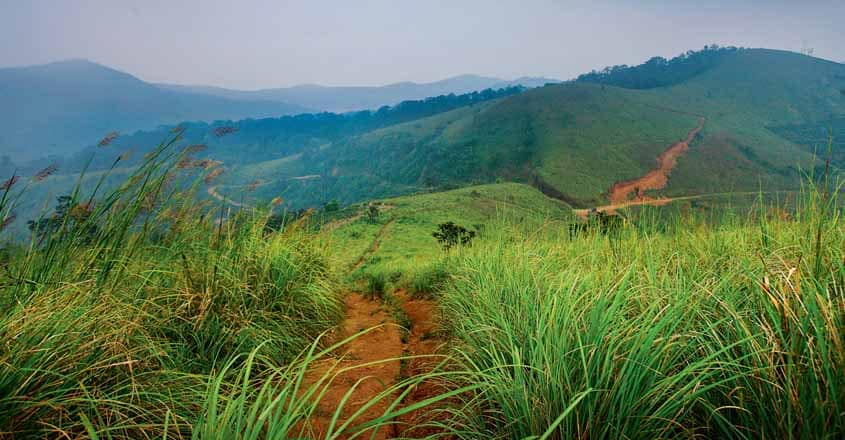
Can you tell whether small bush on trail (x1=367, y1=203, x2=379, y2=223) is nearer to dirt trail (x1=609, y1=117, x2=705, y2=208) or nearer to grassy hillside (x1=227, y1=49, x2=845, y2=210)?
grassy hillside (x1=227, y1=49, x2=845, y2=210)

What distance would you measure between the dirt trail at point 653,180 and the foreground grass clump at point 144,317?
6720 centimetres

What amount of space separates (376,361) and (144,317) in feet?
6.44

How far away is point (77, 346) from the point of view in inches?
72.2

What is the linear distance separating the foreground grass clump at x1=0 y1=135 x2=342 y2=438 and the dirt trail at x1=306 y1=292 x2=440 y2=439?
1.01 feet

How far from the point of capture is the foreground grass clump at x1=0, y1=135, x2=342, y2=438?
157 centimetres

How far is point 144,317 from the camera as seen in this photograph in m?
2.66

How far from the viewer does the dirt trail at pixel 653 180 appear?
6888 centimetres

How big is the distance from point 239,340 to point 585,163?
83939 millimetres

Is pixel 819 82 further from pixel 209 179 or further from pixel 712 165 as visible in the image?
pixel 209 179

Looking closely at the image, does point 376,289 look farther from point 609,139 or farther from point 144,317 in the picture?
point 609,139

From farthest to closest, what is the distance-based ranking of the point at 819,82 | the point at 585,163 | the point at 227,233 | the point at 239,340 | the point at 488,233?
the point at 819,82 → the point at 585,163 → the point at 488,233 → the point at 227,233 → the point at 239,340

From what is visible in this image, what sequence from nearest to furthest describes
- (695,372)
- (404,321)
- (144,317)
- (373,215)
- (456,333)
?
(695,372) → (144,317) → (456,333) → (404,321) → (373,215)

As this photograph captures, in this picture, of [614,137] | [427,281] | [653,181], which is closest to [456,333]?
[427,281]

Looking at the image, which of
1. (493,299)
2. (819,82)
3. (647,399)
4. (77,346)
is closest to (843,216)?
(493,299)
